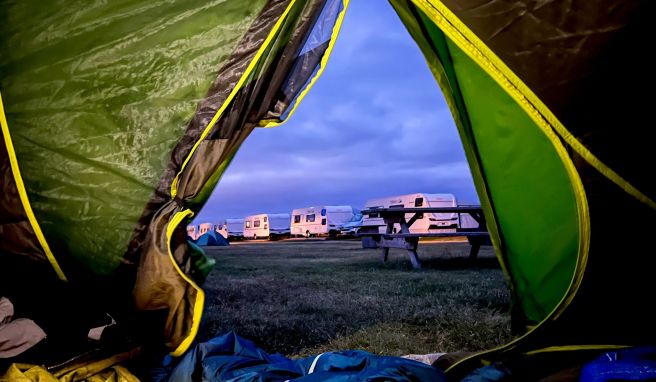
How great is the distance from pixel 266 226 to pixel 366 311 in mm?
22695

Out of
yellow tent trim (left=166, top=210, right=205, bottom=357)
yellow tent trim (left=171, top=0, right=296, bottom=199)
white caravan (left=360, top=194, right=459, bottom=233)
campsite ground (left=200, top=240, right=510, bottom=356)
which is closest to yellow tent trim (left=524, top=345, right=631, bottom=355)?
campsite ground (left=200, top=240, right=510, bottom=356)

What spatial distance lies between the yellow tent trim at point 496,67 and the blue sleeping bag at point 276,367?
2.95 ft

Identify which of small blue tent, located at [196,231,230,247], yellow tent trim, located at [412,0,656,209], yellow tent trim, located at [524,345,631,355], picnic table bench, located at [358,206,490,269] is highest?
yellow tent trim, located at [412,0,656,209]

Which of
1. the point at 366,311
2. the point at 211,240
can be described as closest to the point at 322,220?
the point at 211,240

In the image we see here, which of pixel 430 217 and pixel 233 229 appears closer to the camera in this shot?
pixel 430 217

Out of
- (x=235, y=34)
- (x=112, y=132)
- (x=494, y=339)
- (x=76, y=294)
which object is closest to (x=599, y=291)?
(x=494, y=339)

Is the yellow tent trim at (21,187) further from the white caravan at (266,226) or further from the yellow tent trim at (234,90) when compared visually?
the white caravan at (266,226)

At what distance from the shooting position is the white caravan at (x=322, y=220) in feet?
74.6

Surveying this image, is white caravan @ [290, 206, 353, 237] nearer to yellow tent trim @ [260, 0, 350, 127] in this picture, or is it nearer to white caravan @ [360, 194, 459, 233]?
white caravan @ [360, 194, 459, 233]

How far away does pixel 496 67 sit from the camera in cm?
142

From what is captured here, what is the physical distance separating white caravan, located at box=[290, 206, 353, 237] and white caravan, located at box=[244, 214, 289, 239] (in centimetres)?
169

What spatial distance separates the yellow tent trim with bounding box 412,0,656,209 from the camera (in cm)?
140

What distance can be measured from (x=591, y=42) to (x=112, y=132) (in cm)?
162

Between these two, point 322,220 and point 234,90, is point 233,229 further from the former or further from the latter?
point 234,90
